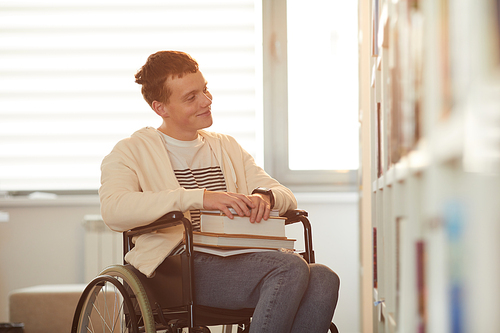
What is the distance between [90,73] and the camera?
9.14 feet

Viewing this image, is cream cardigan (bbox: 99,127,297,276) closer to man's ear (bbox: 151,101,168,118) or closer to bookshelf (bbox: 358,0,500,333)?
man's ear (bbox: 151,101,168,118)

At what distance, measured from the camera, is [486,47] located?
0.45 meters

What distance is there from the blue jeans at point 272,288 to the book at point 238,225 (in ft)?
0.23

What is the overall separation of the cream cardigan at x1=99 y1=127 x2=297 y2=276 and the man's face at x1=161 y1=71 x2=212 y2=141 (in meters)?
0.09

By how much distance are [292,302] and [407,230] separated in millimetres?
464

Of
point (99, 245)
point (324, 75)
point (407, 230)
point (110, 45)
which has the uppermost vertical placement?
point (110, 45)

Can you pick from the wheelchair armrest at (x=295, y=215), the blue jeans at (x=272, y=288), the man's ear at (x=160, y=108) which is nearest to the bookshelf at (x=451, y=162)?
the blue jeans at (x=272, y=288)

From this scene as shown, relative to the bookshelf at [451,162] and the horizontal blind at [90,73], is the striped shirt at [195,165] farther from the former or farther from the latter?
the horizontal blind at [90,73]

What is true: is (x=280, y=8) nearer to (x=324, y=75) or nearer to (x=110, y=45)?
(x=324, y=75)

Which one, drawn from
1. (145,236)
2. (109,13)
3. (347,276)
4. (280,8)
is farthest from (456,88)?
(109,13)

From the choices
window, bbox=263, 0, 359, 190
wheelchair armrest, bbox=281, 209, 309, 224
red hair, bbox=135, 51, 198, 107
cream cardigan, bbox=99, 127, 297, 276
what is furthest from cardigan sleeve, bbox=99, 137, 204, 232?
window, bbox=263, 0, 359, 190

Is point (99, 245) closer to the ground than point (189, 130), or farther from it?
closer to the ground

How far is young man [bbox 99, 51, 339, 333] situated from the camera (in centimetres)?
130

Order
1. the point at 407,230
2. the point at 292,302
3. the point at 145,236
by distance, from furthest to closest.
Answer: the point at 145,236 < the point at 292,302 < the point at 407,230
